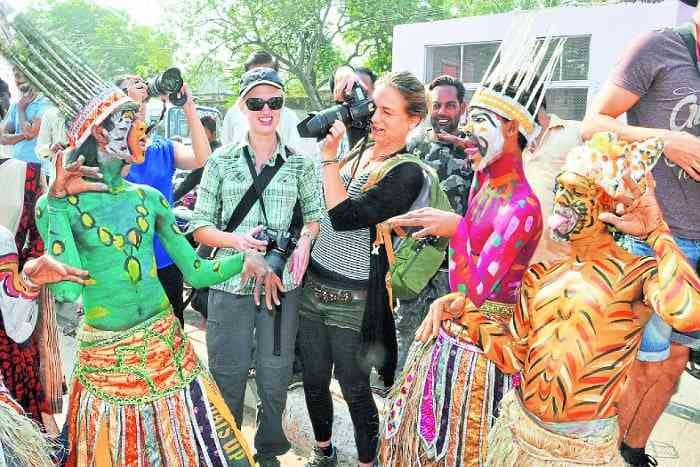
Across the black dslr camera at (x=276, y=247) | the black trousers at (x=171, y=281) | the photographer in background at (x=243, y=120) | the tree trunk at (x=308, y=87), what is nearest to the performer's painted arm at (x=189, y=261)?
the black dslr camera at (x=276, y=247)

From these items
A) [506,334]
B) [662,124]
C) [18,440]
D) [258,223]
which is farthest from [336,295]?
[662,124]

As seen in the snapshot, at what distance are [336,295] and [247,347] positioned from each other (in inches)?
20.4

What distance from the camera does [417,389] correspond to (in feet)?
8.00

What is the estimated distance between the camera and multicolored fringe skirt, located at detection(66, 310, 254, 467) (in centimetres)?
232

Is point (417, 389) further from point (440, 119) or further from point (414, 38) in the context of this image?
point (414, 38)

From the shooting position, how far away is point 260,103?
2.82 meters

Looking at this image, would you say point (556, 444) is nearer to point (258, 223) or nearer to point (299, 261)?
point (299, 261)

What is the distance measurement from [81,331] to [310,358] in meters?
1.09

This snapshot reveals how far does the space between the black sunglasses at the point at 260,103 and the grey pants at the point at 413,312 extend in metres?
1.61

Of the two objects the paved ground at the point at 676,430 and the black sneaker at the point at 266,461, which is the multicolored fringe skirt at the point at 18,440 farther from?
the paved ground at the point at 676,430

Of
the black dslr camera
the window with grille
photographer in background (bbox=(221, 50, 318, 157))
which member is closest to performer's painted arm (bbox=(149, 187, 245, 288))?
the black dslr camera

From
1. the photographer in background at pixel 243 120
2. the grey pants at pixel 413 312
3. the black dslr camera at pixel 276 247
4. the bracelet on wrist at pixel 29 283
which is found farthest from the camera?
the photographer in background at pixel 243 120

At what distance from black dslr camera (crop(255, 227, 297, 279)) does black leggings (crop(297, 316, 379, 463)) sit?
377 mm

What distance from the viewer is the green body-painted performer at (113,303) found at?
7.50 ft
